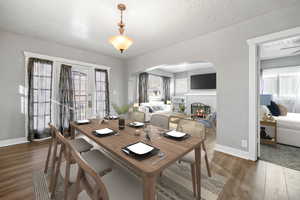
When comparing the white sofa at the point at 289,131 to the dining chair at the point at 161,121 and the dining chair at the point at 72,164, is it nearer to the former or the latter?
the dining chair at the point at 161,121

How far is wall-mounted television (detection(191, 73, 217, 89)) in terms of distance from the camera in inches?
231

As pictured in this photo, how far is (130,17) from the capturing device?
2.20 meters

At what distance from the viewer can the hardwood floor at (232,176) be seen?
1.47 metres

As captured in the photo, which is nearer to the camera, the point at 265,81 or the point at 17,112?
the point at 17,112

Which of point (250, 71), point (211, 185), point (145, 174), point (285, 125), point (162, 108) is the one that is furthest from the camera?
point (162, 108)

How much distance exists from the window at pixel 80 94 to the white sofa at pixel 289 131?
5407mm

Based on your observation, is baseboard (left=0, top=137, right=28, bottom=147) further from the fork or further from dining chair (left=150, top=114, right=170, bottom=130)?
the fork

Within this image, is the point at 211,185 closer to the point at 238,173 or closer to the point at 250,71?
the point at 238,173

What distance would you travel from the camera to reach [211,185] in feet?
5.30

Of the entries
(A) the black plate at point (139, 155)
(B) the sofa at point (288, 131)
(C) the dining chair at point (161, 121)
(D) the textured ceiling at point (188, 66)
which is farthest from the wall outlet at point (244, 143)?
(D) the textured ceiling at point (188, 66)

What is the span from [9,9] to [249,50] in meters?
4.35

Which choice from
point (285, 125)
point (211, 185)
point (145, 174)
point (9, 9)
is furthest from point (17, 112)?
point (285, 125)

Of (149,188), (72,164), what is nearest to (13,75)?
(72,164)

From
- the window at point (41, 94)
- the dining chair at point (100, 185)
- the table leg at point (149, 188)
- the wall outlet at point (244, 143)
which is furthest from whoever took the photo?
the window at point (41, 94)
